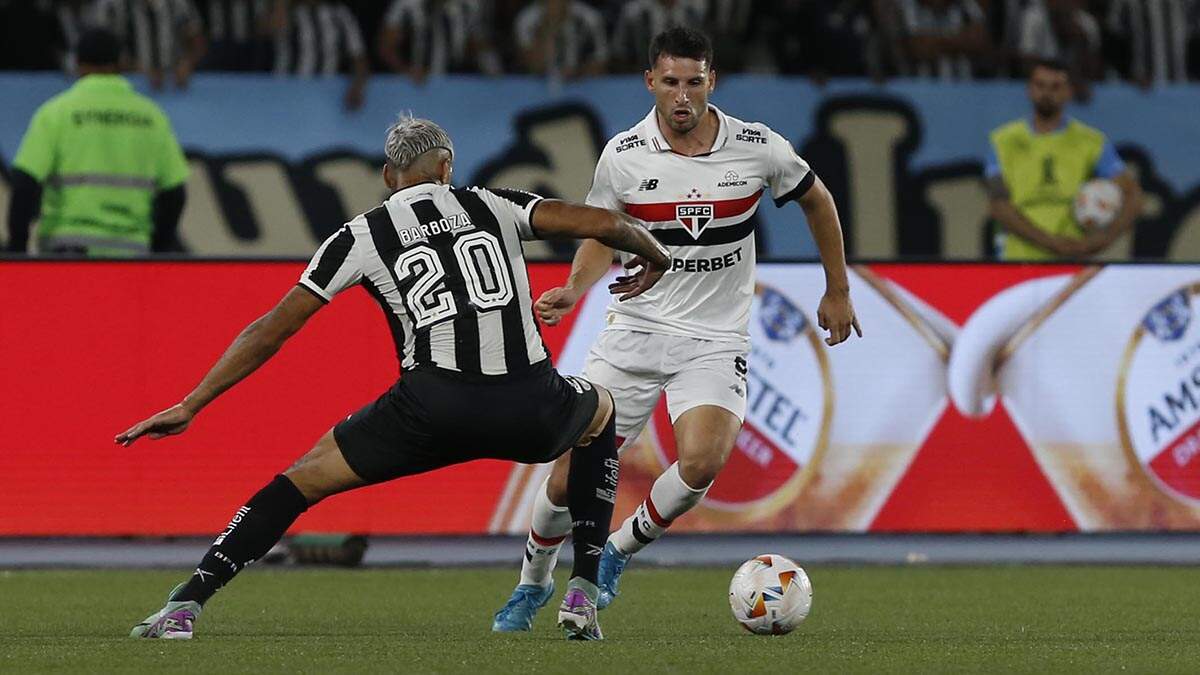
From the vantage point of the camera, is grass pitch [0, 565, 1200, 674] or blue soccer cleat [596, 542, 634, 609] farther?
blue soccer cleat [596, 542, 634, 609]

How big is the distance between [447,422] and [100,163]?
487 centimetres

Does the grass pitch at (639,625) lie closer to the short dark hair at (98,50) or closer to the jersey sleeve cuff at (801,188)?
the jersey sleeve cuff at (801,188)

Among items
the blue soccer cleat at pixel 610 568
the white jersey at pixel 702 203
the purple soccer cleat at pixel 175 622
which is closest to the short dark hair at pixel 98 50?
the white jersey at pixel 702 203

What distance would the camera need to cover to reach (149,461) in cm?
1043

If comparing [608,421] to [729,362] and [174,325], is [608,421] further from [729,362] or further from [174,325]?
[174,325]

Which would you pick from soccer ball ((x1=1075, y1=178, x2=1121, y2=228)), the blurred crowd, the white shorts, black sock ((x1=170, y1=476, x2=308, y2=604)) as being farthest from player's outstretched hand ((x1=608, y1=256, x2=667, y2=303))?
the blurred crowd

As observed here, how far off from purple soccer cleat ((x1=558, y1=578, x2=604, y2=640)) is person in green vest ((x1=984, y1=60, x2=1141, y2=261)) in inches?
230

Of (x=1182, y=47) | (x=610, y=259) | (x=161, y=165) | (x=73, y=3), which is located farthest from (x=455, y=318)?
(x=1182, y=47)

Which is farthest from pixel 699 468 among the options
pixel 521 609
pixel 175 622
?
pixel 175 622

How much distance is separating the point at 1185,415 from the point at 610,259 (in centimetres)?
410

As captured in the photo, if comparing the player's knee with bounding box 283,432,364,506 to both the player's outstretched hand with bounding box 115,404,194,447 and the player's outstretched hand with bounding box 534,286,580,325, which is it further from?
the player's outstretched hand with bounding box 534,286,580,325

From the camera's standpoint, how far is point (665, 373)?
8.16m

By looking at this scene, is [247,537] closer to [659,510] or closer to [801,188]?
[659,510]

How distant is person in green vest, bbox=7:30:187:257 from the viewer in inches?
433
